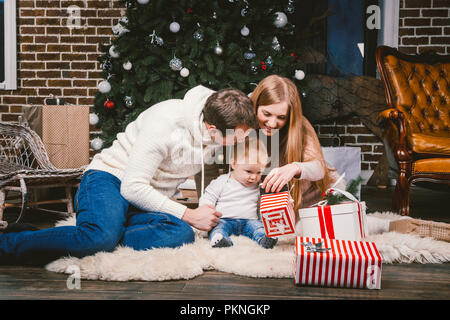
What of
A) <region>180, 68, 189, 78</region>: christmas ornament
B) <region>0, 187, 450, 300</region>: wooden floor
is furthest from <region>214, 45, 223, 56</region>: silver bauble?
<region>0, 187, 450, 300</region>: wooden floor

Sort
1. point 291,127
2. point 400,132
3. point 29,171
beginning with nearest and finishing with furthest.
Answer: point 291,127 → point 29,171 → point 400,132

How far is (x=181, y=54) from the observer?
281 centimetres

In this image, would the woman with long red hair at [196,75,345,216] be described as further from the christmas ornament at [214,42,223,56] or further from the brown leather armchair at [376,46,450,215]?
the christmas ornament at [214,42,223,56]

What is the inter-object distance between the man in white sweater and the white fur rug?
0.18ft

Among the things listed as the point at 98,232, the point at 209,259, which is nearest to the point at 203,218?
the point at 209,259

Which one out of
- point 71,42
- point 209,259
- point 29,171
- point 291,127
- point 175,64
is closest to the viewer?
point 209,259

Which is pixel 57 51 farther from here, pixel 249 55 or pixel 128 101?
pixel 249 55

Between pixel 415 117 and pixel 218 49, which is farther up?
pixel 218 49

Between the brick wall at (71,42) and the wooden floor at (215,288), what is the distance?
8.90ft

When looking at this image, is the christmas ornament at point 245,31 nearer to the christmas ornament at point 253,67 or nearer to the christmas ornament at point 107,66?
the christmas ornament at point 253,67

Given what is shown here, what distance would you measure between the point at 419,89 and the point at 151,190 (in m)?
2.15

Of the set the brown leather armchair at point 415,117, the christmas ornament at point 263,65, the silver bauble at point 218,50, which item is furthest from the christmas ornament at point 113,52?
the brown leather armchair at point 415,117

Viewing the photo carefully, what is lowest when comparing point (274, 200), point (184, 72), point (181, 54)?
point (274, 200)

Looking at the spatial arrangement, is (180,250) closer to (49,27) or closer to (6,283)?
(6,283)
